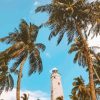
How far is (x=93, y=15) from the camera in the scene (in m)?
35.2

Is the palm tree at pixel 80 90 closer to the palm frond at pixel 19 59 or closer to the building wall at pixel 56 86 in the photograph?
the palm frond at pixel 19 59

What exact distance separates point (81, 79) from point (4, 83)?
734 inches

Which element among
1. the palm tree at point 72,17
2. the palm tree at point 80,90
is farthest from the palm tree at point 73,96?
the palm tree at point 72,17

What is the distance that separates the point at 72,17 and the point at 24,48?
375 inches

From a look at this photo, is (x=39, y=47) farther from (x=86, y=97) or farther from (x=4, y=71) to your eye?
(x=86, y=97)

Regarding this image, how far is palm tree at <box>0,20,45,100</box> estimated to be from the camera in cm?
4250

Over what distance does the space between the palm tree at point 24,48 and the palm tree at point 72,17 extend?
771 centimetres

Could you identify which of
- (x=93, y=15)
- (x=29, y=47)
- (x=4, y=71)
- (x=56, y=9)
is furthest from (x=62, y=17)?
(x=4, y=71)

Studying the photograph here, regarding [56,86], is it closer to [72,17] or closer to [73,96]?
[73,96]

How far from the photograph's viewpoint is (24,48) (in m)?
42.8

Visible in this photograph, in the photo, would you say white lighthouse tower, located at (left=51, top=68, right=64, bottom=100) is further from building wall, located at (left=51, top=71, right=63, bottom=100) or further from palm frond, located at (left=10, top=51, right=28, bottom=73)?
palm frond, located at (left=10, top=51, right=28, bottom=73)

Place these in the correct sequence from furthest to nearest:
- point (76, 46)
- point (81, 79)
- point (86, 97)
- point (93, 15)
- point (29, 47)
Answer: point (81, 79), point (86, 97), point (76, 46), point (29, 47), point (93, 15)

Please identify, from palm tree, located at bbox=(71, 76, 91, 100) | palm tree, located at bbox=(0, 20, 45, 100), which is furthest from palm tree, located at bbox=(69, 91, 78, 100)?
palm tree, located at bbox=(0, 20, 45, 100)

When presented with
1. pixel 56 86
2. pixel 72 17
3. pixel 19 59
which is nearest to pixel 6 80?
pixel 19 59
